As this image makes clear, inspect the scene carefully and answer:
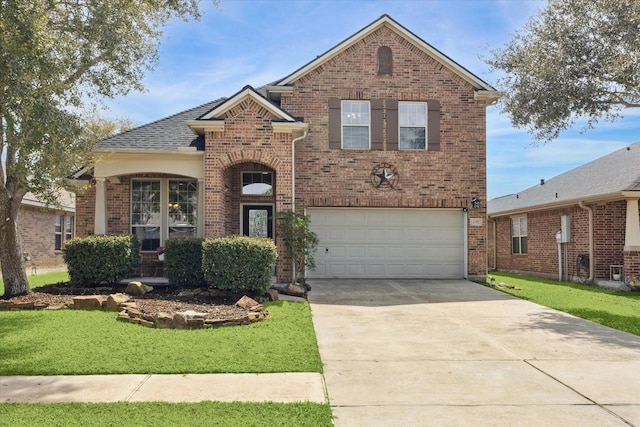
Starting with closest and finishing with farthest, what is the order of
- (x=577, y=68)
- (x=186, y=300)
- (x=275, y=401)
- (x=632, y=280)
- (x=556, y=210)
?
(x=275, y=401)
(x=186, y=300)
(x=577, y=68)
(x=632, y=280)
(x=556, y=210)

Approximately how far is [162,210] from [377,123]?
270 inches

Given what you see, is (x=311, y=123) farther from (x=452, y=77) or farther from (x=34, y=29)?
(x=34, y=29)

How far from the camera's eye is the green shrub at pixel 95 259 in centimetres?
1130

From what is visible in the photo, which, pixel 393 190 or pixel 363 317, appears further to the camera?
pixel 393 190

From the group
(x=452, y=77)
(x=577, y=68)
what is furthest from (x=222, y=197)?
(x=577, y=68)

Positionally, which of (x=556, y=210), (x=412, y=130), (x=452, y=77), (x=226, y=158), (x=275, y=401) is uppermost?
(x=452, y=77)

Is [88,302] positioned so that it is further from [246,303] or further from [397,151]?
[397,151]

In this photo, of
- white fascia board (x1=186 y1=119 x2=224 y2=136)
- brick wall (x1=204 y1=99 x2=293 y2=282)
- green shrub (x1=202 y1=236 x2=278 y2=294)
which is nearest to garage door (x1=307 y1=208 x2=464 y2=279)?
brick wall (x1=204 y1=99 x2=293 y2=282)

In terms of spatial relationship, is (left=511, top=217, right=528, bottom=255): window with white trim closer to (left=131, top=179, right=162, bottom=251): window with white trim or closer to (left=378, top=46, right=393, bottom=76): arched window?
(left=378, top=46, right=393, bottom=76): arched window

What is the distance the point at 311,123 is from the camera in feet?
Result: 47.9

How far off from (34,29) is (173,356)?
19.3 ft

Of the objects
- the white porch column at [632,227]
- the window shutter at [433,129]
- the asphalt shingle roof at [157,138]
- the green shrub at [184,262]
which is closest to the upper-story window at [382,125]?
the window shutter at [433,129]

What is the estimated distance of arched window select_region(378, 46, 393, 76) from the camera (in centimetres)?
1492

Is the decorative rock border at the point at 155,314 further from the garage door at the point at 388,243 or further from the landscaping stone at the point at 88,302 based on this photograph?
the garage door at the point at 388,243
